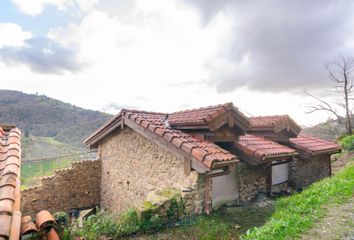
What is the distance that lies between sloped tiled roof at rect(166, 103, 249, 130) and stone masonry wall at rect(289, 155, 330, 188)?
213 inches

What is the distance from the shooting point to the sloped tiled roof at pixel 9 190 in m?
2.46

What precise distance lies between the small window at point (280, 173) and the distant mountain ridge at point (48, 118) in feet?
92.3

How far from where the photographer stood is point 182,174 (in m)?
7.51

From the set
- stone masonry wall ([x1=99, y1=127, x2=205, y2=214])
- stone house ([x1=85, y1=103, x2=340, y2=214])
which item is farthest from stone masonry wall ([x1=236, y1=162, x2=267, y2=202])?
stone masonry wall ([x1=99, y1=127, x2=205, y2=214])

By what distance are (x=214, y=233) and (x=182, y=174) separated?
1.95m

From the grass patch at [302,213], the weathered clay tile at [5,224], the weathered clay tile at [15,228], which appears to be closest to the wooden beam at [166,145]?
the grass patch at [302,213]

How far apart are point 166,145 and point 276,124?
5.83 metres

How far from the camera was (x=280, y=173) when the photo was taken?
1161 centimetres

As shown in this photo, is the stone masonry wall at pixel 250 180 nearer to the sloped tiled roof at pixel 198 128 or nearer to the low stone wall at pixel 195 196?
the sloped tiled roof at pixel 198 128

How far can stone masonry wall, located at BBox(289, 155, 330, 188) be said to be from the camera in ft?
39.9

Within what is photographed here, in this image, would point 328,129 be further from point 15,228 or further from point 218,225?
point 15,228

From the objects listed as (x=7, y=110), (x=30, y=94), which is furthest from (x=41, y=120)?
(x=30, y=94)

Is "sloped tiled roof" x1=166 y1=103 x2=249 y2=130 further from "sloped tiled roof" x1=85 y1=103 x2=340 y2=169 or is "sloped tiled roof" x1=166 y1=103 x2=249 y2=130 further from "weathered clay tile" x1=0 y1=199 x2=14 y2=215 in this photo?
"weathered clay tile" x1=0 y1=199 x2=14 y2=215

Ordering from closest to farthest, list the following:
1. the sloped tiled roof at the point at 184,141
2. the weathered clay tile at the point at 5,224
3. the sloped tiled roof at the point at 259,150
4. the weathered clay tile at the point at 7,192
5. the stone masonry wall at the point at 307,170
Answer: the weathered clay tile at the point at 5,224 → the weathered clay tile at the point at 7,192 → the sloped tiled roof at the point at 184,141 → the sloped tiled roof at the point at 259,150 → the stone masonry wall at the point at 307,170
